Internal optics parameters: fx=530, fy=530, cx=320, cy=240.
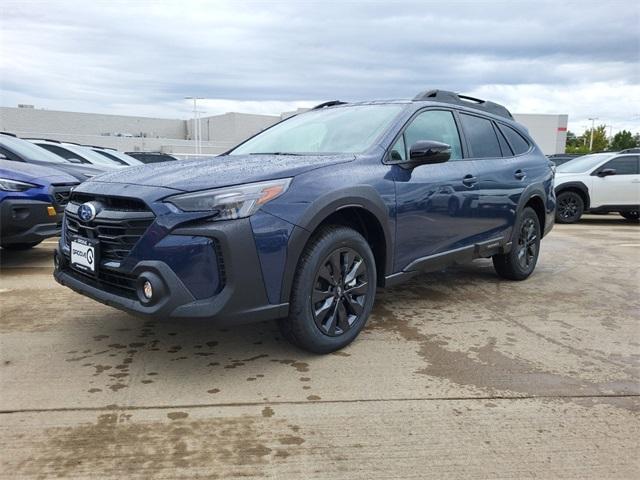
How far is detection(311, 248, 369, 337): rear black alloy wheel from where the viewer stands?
3254mm

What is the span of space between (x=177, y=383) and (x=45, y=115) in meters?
56.7

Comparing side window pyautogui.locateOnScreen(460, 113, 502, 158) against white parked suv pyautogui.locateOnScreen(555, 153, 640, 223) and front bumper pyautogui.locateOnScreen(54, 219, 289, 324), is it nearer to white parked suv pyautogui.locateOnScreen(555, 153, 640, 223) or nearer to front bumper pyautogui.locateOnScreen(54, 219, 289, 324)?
front bumper pyautogui.locateOnScreen(54, 219, 289, 324)

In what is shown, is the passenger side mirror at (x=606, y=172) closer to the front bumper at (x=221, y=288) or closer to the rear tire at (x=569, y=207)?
the rear tire at (x=569, y=207)

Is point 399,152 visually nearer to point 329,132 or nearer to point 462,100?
point 329,132

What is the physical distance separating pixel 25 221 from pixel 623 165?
38.1ft

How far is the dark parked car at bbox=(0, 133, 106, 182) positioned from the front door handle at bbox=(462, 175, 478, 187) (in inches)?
181

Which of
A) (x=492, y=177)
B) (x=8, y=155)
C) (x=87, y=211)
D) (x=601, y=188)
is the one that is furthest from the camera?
(x=601, y=188)

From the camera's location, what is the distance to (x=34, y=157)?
6887mm

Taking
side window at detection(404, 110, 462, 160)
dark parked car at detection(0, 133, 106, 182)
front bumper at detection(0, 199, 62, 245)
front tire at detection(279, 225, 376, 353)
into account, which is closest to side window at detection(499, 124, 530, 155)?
side window at detection(404, 110, 462, 160)

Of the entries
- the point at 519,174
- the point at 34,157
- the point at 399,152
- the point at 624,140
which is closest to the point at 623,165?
the point at 519,174

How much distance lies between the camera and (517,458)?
2.35 metres

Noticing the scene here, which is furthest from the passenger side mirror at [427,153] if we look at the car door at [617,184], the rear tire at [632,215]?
the rear tire at [632,215]

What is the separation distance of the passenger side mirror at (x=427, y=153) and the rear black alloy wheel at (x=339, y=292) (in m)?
0.83

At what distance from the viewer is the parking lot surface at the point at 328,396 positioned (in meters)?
2.31
